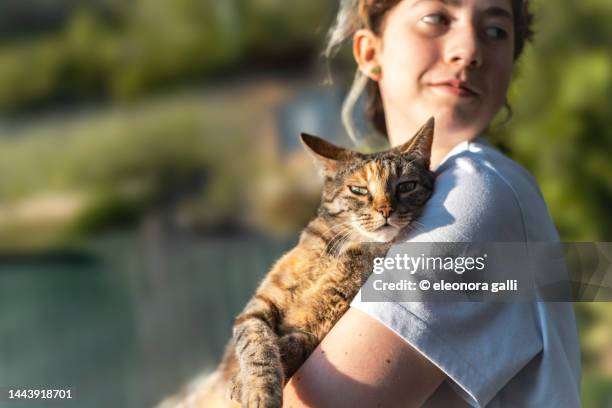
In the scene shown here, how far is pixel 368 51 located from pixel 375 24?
4 cm

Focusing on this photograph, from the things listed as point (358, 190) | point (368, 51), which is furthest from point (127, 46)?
point (358, 190)

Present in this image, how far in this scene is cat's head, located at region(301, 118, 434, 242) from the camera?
0.94 meters

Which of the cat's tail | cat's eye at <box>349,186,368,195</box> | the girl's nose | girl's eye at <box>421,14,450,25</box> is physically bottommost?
the cat's tail

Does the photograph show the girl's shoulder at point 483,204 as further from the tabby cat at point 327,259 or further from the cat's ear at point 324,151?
the cat's ear at point 324,151

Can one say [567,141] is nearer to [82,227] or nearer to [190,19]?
[190,19]

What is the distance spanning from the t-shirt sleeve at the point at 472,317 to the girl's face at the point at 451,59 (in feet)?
0.47

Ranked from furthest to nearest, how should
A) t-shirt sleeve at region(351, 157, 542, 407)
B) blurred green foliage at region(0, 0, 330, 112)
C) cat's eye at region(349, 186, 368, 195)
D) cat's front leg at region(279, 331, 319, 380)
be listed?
blurred green foliage at region(0, 0, 330, 112) → cat's eye at region(349, 186, 368, 195) → cat's front leg at region(279, 331, 319, 380) → t-shirt sleeve at region(351, 157, 542, 407)

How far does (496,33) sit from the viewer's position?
3.18ft

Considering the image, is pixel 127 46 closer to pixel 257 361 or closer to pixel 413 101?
pixel 413 101

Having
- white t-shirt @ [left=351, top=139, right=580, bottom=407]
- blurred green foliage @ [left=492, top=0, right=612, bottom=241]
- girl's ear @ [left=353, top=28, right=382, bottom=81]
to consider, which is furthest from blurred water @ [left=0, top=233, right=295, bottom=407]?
white t-shirt @ [left=351, top=139, right=580, bottom=407]

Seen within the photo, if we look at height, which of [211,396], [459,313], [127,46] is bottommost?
[211,396]

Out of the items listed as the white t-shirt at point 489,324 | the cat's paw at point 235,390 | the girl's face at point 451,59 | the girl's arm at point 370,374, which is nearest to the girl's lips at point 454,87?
the girl's face at point 451,59

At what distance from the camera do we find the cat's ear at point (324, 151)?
3.42 ft

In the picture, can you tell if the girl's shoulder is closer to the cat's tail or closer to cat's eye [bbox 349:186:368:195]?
cat's eye [bbox 349:186:368:195]
